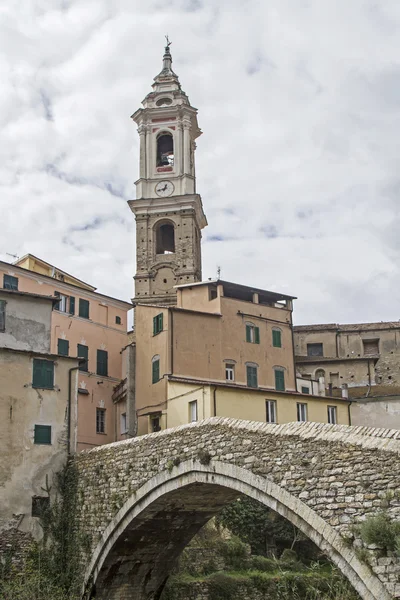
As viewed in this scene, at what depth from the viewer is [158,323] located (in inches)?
1357

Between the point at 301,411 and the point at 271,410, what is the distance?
5.67 ft

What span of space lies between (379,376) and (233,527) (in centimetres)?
1940

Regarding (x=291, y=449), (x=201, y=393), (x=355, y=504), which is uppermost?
(x=201, y=393)

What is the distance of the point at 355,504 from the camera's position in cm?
1425

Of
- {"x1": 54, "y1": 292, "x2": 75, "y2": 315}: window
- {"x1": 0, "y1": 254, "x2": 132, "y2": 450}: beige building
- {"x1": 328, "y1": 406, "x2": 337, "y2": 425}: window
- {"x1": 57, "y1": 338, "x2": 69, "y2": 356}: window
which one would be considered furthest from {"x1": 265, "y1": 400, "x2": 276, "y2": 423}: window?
{"x1": 54, "y1": 292, "x2": 75, "y2": 315}: window

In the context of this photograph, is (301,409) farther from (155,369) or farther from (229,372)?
(155,369)

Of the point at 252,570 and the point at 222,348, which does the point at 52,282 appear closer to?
the point at 222,348

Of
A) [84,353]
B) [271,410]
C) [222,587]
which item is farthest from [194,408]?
[84,353]

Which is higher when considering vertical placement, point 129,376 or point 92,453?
point 129,376

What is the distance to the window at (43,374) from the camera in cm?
2553

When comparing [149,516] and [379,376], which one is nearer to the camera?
[149,516]

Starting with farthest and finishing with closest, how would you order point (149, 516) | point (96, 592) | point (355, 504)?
point (96, 592)
point (149, 516)
point (355, 504)

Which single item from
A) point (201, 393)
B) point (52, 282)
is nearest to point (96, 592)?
point (201, 393)

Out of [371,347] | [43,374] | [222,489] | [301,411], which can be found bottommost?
[222,489]
